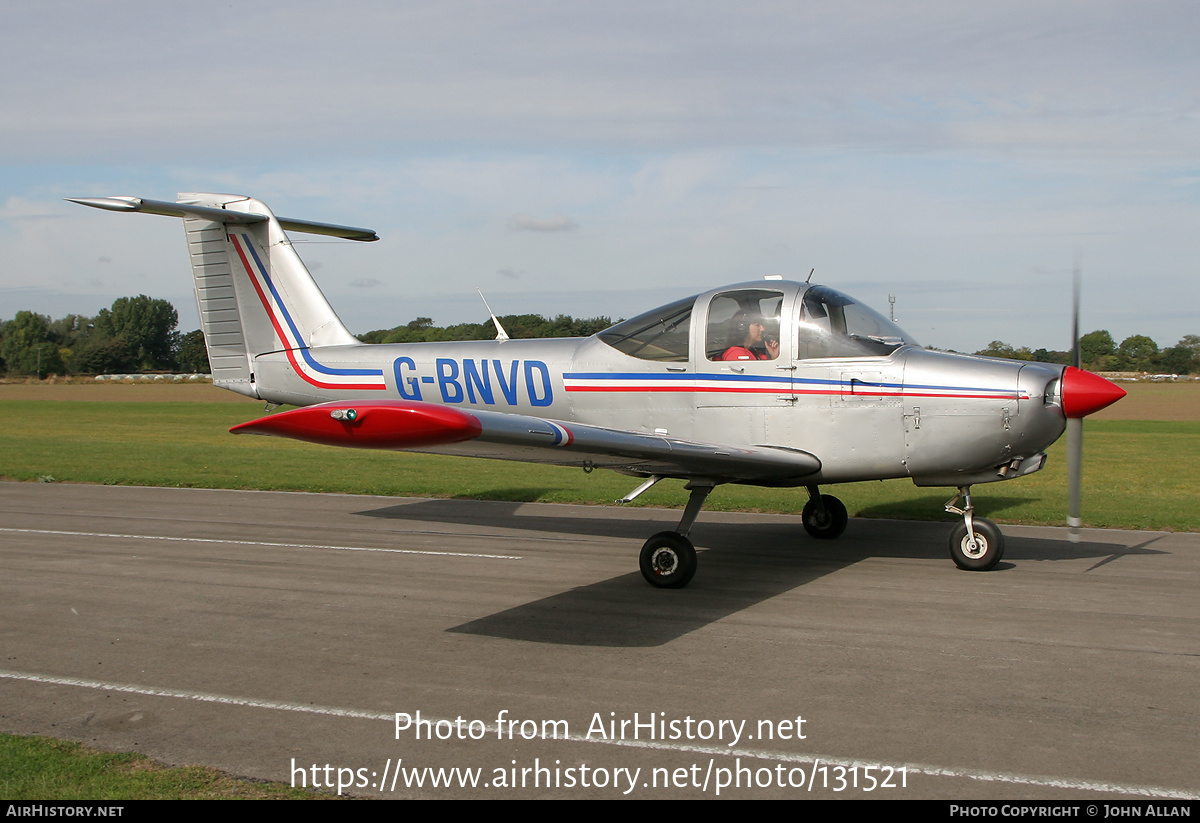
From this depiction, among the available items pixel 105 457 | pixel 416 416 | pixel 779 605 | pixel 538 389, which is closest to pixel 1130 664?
pixel 779 605

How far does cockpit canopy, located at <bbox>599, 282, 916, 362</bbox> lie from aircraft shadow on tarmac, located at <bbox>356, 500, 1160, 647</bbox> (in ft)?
7.12

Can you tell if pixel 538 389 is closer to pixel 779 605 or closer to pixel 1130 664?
pixel 779 605

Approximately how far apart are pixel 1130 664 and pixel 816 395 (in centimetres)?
341

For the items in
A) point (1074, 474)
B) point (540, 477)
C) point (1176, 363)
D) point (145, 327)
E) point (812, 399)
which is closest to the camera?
point (1074, 474)

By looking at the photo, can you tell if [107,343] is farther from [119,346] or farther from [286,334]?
[286,334]

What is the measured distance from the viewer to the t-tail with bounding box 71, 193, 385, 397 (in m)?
11.7

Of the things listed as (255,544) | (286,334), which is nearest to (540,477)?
(286,334)

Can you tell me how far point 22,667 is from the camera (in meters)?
6.00

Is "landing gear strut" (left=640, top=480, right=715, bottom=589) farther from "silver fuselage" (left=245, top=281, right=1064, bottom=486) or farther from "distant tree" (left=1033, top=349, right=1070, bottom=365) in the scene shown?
"distant tree" (left=1033, top=349, right=1070, bottom=365)

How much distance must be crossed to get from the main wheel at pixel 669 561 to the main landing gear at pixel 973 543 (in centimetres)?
256

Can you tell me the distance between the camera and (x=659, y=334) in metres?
9.11

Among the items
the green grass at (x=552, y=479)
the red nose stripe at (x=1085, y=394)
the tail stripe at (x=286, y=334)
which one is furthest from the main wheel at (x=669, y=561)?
the green grass at (x=552, y=479)

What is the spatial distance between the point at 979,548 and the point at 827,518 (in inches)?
84.1

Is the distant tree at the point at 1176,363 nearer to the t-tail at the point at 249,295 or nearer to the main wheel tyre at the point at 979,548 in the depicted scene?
the main wheel tyre at the point at 979,548
